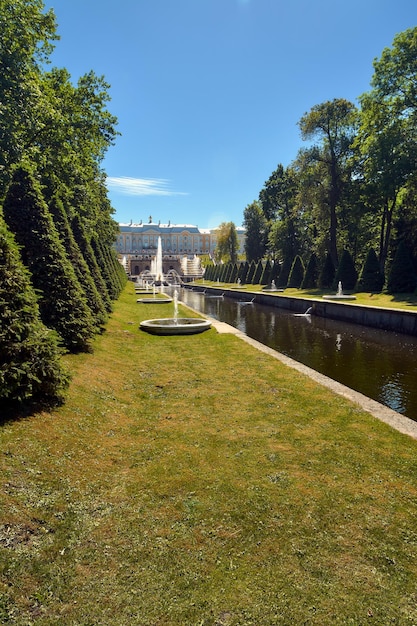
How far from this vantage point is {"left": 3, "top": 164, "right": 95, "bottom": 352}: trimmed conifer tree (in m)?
7.79

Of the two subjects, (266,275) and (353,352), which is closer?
(353,352)

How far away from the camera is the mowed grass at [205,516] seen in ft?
8.23

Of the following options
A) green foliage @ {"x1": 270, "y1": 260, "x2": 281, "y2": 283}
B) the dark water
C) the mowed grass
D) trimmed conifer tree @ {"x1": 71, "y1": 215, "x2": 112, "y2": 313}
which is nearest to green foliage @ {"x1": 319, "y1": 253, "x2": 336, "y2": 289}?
green foliage @ {"x1": 270, "y1": 260, "x2": 281, "y2": 283}

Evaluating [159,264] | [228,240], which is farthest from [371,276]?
[228,240]

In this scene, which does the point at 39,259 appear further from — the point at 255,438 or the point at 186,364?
the point at 255,438

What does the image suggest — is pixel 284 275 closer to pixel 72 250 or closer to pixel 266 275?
pixel 266 275

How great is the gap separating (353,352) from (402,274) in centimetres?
1489

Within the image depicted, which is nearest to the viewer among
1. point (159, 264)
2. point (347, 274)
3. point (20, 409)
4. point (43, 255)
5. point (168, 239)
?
point (20, 409)

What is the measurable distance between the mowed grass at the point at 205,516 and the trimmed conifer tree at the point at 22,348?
0.38 meters

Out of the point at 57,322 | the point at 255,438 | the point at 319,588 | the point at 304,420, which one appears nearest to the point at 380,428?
the point at 304,420

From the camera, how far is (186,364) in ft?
30.2

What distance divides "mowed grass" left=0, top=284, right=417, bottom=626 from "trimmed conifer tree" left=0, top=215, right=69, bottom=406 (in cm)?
38

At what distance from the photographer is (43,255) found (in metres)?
7.90

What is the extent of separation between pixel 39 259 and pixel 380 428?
699cm
